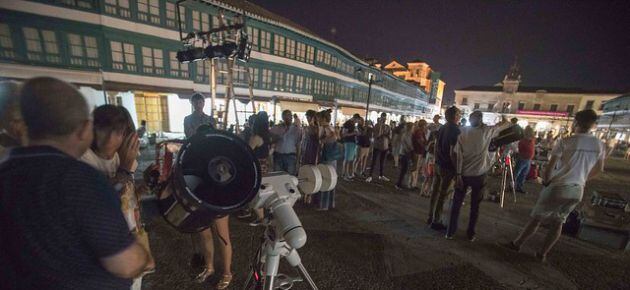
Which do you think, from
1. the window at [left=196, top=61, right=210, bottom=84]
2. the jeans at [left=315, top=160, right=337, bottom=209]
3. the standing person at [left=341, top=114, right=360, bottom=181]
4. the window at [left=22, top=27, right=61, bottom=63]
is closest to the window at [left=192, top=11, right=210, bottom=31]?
the window at [left=196, top=61, right=210, bottom=84]

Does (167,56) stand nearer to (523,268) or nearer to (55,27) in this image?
(55,27)

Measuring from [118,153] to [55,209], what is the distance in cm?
130

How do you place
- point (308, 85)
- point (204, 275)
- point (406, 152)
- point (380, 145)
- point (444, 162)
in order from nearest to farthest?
point (204, 275)
point (444, 162)
point (406, 152)
point (380, 145)
point (308, 85)

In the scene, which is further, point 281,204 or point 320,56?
point 320,56

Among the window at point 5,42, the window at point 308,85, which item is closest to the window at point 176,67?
the window at point 5,42

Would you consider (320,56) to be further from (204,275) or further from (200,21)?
(204,275)

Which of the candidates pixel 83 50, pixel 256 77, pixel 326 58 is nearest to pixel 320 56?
pixel 326 58

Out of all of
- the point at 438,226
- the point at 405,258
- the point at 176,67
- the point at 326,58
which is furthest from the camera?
the point at 326,58

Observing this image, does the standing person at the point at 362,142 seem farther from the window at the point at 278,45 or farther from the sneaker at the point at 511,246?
the window at the point at 278,45

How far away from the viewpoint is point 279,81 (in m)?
21.2

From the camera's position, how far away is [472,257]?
12.1 ft

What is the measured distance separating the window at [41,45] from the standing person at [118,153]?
15685 millimetres

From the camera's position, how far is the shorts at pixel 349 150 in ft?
24.3

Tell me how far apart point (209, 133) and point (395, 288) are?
297 cm
